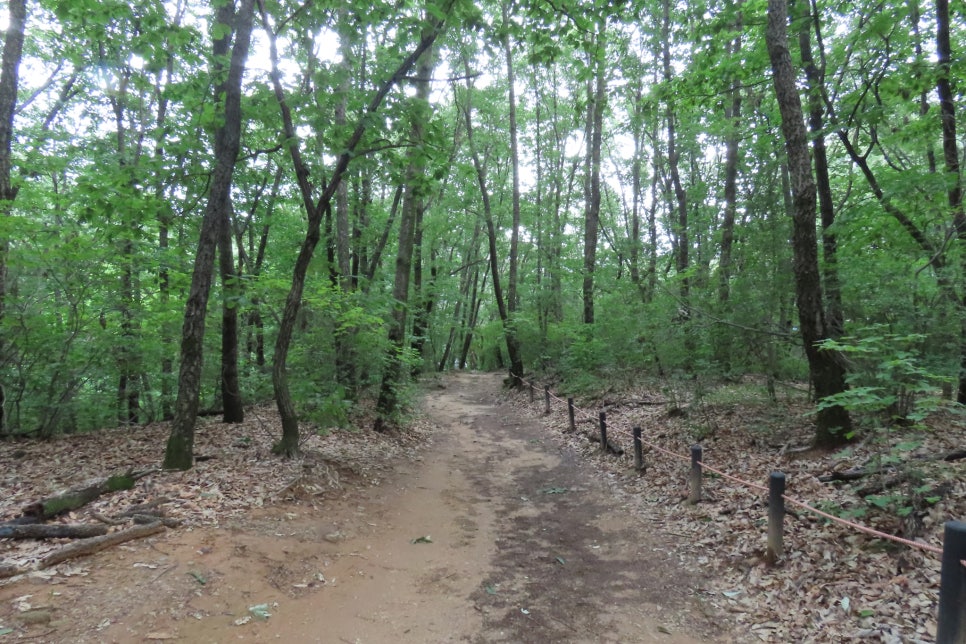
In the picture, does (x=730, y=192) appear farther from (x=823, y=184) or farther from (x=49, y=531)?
(x=49, y=531)

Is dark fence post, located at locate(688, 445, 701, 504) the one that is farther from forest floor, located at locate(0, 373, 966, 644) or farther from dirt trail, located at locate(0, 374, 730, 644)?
dirt trail, located at locate(0, 374, 730, 644)

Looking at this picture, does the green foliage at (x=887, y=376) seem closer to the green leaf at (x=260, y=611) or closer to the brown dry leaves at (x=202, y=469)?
the green leaf at (x=260, y=611)

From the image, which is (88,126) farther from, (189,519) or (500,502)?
(500,502)

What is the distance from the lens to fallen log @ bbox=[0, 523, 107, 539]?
13.9 ft

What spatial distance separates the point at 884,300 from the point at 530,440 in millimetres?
7614

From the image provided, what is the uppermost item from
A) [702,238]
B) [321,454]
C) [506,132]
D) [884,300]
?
[506,132]

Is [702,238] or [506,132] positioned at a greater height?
[506,132]

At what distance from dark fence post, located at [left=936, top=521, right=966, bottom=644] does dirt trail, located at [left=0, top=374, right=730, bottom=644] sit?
56.4 inches

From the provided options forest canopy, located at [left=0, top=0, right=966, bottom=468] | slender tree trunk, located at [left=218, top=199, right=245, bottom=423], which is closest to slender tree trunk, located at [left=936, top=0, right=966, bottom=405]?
forest canopy, located at [left=0, top=0, right=966, bottom=468]

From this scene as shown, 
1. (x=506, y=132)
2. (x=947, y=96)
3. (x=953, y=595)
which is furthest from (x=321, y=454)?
(x=506, y=132)

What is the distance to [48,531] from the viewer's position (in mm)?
4336

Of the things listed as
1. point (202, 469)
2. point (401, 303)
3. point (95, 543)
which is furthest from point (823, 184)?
point (95, 543)

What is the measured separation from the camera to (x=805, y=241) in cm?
614

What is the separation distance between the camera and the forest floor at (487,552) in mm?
3631
